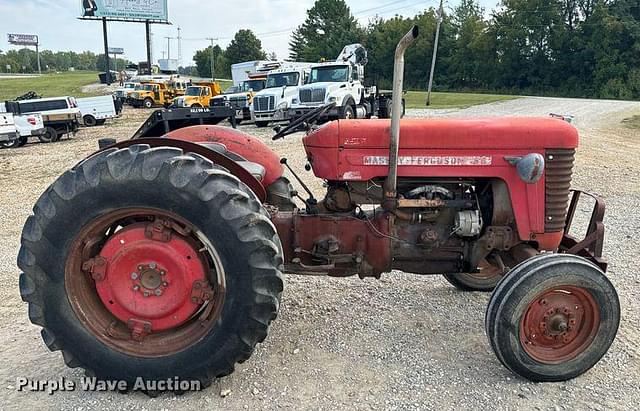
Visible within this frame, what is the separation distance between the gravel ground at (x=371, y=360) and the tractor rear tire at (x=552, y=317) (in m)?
0.14

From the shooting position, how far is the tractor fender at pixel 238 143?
11.9 ft

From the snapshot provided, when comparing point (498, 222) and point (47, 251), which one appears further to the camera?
point (498, 222)

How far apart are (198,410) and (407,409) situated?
111 centimetres

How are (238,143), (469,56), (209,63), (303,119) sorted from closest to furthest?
(303,119) < (238,143) < (469,56) < (209,63)

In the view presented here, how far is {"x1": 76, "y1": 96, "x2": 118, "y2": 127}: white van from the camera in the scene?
21422 millimetres

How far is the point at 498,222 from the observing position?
310 centimetres

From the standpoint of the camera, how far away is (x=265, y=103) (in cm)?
1845

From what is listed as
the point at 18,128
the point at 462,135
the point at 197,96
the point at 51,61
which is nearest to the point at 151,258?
the point at 462,135

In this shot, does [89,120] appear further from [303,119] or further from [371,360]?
[371,360]

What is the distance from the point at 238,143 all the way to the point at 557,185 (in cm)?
219

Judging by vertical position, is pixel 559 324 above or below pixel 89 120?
below

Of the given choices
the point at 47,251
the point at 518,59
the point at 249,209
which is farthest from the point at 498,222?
the point at 518,59

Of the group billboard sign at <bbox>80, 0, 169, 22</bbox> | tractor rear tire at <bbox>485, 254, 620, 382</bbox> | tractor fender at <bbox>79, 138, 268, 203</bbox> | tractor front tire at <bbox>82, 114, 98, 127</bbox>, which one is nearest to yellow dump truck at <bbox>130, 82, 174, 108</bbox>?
tractor front tire at <bbox>82, 114, 98, 127</bbox>

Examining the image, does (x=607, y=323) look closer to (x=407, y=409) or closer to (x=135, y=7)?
(x=407, y=409)
